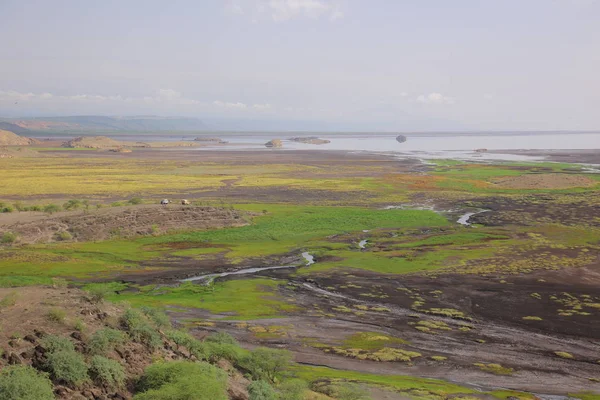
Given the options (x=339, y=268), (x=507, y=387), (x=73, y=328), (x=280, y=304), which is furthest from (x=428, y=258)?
(x=73, y=328)

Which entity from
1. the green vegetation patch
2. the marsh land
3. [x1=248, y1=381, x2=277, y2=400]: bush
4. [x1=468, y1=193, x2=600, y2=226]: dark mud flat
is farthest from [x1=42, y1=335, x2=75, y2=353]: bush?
[x1=468, y1=193, x2=600, y2=226]: dark mud flat

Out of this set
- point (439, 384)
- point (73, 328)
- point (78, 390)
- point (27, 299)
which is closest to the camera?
point (78, 390)

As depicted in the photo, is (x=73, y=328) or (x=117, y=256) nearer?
(x=73, y=328)

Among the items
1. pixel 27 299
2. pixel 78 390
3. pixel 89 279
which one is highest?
pixel 27 299

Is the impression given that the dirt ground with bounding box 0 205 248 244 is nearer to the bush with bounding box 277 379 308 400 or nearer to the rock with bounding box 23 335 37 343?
the rock with bounding box 23 335 37 343

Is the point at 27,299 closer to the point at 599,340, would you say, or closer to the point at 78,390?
the point at 78,390

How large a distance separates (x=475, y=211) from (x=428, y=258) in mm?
30075

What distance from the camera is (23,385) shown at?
14.8m

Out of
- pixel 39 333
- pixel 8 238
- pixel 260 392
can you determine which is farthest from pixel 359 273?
pixel 8 238

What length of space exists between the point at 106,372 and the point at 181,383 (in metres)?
2.76

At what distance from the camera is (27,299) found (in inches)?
850

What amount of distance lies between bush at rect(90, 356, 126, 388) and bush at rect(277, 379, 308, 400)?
612 cm

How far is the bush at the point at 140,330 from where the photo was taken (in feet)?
69.5

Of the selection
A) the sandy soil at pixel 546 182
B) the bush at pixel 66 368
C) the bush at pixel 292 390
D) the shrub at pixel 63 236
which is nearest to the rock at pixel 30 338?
the bush at pixel 66 368
